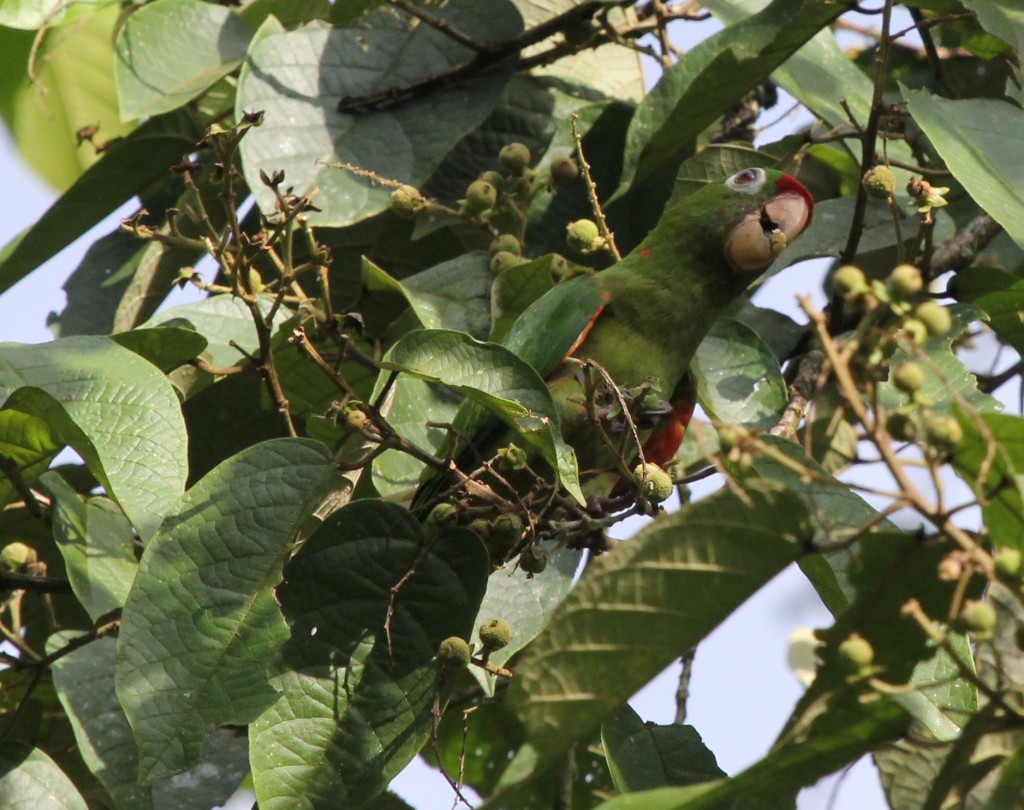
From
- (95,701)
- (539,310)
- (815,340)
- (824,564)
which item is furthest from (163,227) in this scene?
(824,564)

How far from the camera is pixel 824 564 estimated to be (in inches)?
70.8

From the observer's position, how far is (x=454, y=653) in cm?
196

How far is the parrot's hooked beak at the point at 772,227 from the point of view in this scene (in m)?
2.87

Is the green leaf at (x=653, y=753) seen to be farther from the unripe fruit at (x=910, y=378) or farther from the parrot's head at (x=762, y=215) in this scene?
the parrot's head at (x=762, y=215)

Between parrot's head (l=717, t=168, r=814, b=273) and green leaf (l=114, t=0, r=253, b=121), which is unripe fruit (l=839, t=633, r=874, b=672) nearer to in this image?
parrot's head (l=717, t=168, r=814, b=273)

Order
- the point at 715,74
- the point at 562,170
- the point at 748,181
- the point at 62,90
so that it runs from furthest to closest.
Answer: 1. the point at 62,90
2. the point at 748,181
3. the point at 562,170
4. the point at 715,74

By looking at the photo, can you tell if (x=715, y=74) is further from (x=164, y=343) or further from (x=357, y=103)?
(x=164, y=343)

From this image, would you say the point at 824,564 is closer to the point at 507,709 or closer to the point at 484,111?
the point at 507,709

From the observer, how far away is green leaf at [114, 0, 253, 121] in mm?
2912

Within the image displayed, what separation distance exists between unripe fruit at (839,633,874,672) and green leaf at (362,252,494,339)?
1.47 metres

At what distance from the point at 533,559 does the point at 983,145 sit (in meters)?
1.04

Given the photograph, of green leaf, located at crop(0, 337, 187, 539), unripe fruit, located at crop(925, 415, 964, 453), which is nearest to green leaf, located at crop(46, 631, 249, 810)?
green leaf, located at crop(0, 337, 187, 539)

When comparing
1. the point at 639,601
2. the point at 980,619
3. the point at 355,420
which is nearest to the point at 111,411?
the point at 355,420

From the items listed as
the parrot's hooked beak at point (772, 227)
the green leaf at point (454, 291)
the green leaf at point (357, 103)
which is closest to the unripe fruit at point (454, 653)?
the green leaf at point (454, 291)
